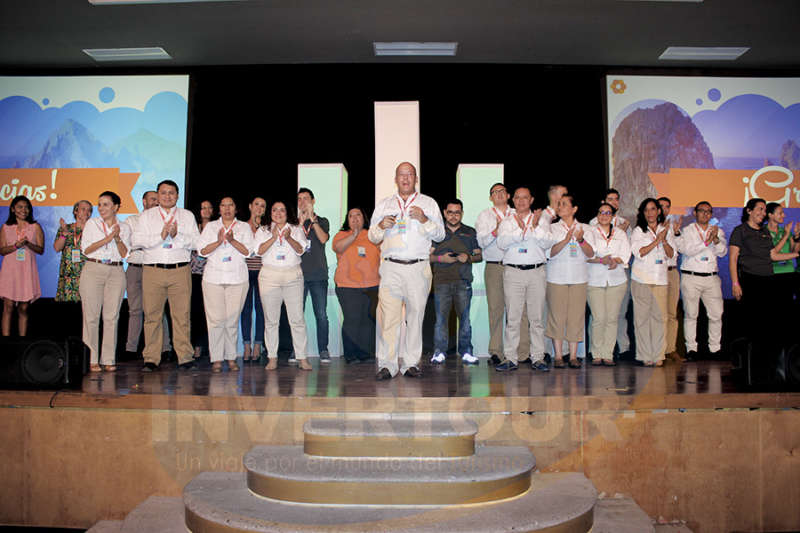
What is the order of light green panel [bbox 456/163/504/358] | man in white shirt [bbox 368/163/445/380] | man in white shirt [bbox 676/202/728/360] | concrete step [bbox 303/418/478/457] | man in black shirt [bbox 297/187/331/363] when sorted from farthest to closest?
light green panel [bbox 456/163/504/358] → man in black shirt [bbox 297/187/331/363] → man in white shirt [bbox 676/202/728/360] → man in white shirt [bbox 368/163/445/380] → concrete step [bbox 303/418/478/457]

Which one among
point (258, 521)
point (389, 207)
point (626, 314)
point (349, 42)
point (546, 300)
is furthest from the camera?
point (349, 42)

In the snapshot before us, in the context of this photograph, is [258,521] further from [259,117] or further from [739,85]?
[739,85]

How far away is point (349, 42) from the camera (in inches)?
264

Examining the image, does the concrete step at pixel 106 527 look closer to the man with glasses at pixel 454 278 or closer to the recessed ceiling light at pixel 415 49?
the man with glasses at pixel 454 278

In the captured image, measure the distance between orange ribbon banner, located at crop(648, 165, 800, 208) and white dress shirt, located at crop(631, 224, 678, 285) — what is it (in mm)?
1904

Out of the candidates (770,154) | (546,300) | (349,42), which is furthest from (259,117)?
(770,154)

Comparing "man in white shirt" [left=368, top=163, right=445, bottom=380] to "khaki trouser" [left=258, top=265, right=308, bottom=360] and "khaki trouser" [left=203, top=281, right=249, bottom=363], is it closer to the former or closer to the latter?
"khaki trouser" [left=258, top=265, right=308, bottom=360]

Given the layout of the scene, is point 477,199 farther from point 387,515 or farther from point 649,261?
point 387,515

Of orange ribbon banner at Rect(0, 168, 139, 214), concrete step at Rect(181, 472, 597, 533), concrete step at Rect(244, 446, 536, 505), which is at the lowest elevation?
concrete step at Rect(181, 472, 597, 533)

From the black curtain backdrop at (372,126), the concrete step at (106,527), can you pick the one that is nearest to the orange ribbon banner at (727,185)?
the black curtain backdrop at (372,126)

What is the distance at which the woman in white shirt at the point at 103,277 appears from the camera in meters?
4.80

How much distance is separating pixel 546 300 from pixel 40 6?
18.9ft

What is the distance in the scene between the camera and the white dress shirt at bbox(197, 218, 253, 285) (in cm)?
492

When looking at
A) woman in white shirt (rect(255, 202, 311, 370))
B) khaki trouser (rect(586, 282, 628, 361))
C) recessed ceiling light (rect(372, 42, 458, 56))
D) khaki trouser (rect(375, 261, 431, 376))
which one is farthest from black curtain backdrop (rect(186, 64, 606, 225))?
khaki trouser (rect(375, 261, 431, 376))
